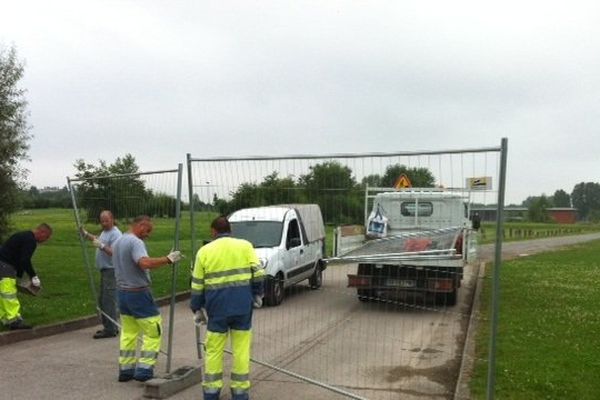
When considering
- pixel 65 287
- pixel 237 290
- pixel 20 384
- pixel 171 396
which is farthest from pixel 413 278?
pixel 65 287

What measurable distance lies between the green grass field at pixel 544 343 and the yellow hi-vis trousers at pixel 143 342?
343 cm

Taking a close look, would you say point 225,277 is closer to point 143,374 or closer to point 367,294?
point 143,374

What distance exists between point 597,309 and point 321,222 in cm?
749

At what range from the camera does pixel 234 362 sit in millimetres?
5980

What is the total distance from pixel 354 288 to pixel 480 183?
2.27 m

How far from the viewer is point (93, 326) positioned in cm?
1070

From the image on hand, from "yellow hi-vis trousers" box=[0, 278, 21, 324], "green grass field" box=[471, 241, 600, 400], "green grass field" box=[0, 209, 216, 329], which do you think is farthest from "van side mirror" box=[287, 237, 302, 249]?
"yellow hi-vis trousers" box=[0, 278, 21, 324]

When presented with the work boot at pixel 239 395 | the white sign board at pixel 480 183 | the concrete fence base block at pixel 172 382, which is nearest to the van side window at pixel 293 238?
the concrete fence base block at pixel 172 382

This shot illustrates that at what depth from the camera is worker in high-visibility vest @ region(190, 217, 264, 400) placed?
5930 mm

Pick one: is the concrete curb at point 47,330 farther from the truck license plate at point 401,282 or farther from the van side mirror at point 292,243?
the truck license plate at point 401,282

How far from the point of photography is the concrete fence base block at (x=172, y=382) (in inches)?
255

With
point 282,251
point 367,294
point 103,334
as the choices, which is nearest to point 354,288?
point 367,294

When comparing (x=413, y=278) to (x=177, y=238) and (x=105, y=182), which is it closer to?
(x=177, y=238)

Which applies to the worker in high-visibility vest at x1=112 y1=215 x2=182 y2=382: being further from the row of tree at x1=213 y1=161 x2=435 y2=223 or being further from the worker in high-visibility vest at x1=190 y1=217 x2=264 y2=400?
the row of tree at x1=213 y1=161 x2=435 y2=223
